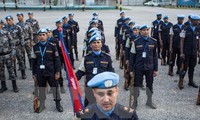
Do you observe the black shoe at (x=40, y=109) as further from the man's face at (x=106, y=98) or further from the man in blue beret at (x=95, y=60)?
the man's face at (x=106, y=98)

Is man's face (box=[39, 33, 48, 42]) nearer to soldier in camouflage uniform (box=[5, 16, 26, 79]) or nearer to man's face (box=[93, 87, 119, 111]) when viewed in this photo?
soldier in camouflage uniform (box=[5, 16, 26, 79])

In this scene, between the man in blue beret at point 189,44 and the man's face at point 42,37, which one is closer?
the man's face at point 42,37

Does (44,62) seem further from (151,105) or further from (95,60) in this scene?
(151,105)

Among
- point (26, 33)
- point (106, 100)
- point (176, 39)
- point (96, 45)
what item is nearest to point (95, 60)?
point (96, 45)

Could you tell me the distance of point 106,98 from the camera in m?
2.29

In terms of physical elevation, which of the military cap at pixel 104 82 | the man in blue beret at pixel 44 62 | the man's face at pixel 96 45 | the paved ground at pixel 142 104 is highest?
the man's face at pixel 96 45

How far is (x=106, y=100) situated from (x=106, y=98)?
0.06 feet

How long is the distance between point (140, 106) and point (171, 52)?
11.0ft

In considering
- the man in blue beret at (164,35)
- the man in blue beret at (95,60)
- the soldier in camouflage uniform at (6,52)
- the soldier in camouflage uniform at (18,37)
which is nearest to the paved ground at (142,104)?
the soldier in camouflage uniform at (18,37)

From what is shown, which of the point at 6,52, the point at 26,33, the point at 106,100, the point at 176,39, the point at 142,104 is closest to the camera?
the point at 106,100

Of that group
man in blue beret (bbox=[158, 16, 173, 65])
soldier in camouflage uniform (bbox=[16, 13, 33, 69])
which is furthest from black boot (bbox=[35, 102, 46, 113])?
man in blue beret (bbox=[158, 16, 173, 65])

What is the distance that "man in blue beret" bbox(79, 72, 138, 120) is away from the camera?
7.58 ft

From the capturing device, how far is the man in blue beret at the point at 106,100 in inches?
91.0

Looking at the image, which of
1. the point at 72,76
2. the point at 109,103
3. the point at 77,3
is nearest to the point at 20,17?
the point at 72,76
